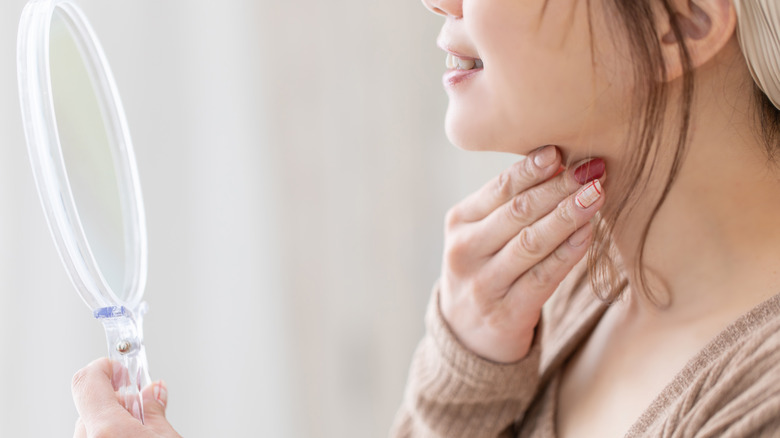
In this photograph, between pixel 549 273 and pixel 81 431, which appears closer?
pixel 81 431

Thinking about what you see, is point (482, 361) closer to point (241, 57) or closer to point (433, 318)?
point (433, 318)

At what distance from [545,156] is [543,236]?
87 mm

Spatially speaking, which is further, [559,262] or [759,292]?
[559,262]

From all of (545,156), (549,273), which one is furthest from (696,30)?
(549,273)

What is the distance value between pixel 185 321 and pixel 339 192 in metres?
0.41

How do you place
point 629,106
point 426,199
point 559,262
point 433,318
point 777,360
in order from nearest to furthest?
1. point 777,360
2. point 629,106
3. point 559,262
4. point 433,318
5. point 426,199

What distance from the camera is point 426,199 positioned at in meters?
1.65

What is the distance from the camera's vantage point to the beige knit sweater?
61 centimetres

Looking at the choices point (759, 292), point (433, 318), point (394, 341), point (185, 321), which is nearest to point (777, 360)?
point (759, 292)

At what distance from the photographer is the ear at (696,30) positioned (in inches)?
25.6

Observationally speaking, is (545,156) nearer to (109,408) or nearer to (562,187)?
(562,187)

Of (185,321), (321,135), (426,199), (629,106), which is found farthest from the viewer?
(426,199)

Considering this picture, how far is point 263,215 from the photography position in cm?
144

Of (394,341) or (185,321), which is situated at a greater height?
(185,321)
